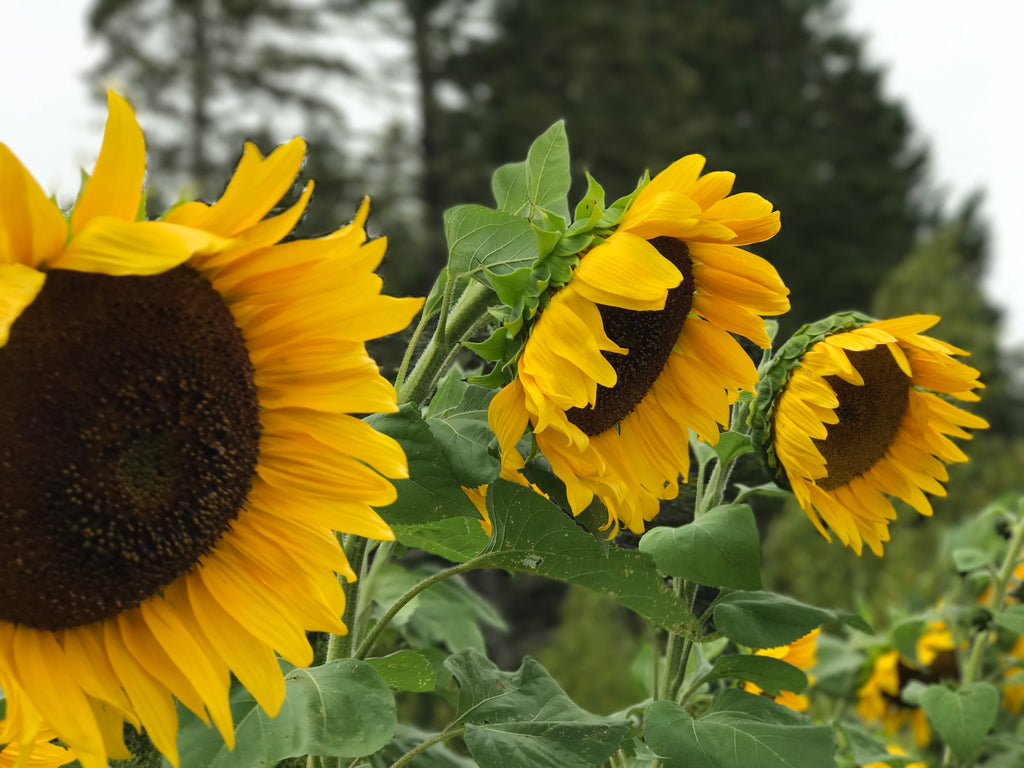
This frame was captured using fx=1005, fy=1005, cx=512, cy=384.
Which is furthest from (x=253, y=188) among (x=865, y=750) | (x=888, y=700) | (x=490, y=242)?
(x=888, y=700)

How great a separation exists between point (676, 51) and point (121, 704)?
15.6 metres

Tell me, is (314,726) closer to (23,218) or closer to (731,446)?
(23,218)

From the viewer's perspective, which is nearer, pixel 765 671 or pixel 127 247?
pixel 127 247

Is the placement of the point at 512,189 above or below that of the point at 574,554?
above

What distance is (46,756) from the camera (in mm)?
649

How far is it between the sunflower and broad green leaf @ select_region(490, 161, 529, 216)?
100 millimetres

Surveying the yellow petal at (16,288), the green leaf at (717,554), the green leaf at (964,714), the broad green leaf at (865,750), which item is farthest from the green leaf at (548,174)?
the green leaf at (964,714)

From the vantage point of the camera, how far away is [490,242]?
67 cm

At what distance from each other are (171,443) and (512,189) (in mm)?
322

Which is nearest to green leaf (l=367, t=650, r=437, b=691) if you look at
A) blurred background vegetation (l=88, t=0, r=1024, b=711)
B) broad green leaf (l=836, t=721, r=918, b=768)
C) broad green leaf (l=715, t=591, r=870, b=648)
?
broad green leaf (l=715, t=591, r=870, b=648)

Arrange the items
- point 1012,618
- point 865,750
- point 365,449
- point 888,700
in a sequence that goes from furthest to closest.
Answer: point 888,700, point 1012,618, point 865,750, point 365,449

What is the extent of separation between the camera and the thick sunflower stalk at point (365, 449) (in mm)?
506

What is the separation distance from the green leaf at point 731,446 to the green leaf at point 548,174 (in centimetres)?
23

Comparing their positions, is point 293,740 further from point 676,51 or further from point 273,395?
point 676,51
